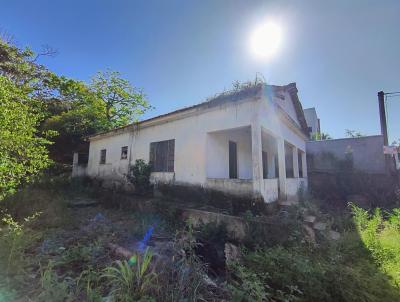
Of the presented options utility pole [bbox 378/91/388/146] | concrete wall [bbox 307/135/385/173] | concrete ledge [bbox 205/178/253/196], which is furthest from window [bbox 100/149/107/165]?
utility pole [bbox 378/91/388/146]

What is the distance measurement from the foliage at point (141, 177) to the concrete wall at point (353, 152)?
11664 mm

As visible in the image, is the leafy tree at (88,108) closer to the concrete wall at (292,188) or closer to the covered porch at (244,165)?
the covered porch at (244,165)

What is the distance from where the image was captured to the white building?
6781 mm

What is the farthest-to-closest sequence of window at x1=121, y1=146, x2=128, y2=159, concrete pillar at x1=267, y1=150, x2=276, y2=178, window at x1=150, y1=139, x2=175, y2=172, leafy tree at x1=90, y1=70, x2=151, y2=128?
1. leafy tree at x1=90, y1=70, x2=151, y2=128
2. concrete pillar at x1=267, y1=150, x2=276, y2=178
3. window at x1=121, y1=146, x2=128, y2=159
4. window at x1=150, y1=139, x2=175, y2=172

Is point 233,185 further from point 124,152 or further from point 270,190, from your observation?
point 124,152

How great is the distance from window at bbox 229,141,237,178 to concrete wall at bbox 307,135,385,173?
8.78 metres

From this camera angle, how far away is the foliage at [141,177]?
9524mm

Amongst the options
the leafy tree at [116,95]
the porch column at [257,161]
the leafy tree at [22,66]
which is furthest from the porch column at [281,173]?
the leafy tree at [116,95]

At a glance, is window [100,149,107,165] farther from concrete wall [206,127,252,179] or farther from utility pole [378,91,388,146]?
utility pole [378,91,388,146]

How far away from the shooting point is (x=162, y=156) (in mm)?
9453

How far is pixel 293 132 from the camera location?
36.3 ft

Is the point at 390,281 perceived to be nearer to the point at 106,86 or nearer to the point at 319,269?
the point at 319,269

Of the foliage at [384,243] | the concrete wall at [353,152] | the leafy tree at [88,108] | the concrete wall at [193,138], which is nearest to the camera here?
the foliage at [384,243]

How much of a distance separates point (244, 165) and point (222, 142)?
2327 mm
